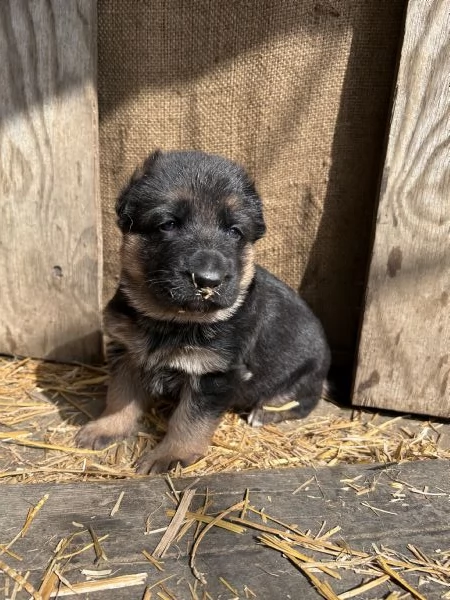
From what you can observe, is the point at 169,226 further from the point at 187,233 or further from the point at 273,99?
the point at 273,99

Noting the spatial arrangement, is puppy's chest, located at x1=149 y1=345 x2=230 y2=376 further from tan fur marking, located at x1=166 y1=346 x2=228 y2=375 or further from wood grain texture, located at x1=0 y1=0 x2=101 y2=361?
wood grain texture, located at x1=0 y1=0 x2=101 y2=361

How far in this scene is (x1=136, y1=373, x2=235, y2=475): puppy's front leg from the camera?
3475mm

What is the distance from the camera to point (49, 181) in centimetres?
411

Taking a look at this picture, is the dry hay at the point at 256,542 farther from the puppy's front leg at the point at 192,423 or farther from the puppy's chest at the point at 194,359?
the puppy's chest at the point at 194,359

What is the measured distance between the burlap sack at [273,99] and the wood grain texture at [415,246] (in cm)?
46

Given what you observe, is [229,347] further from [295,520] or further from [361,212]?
[361,212]

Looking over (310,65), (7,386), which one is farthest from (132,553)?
(310,65)

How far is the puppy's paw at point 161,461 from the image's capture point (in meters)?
3.49

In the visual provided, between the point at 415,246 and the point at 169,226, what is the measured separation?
1791 millimetres

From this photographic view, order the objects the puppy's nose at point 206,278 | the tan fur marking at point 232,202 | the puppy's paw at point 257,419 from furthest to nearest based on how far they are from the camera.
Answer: the puppy's paw at point 257,419 < the tan fur marking at point 232,202 < the puppy's nose at point 206,278

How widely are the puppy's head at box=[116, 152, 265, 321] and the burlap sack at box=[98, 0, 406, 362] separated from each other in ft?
3.19

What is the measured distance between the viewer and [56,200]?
13.6 feet

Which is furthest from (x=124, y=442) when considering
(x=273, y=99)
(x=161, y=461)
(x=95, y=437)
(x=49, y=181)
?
(x=273, y=99)

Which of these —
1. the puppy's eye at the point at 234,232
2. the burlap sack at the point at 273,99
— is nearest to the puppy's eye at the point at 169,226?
the puppy's eye at the point at 234,232
